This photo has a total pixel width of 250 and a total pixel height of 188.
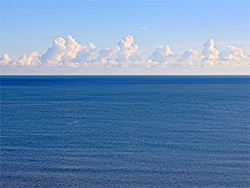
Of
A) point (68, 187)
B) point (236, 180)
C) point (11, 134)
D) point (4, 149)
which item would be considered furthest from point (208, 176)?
point (11, 134)

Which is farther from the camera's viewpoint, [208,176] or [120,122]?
[120,122]

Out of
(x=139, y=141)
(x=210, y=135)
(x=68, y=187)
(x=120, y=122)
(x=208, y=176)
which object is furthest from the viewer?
(x=120, y=122)

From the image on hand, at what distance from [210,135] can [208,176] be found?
18.3 meters

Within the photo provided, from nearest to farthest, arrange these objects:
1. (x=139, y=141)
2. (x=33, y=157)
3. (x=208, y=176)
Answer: (x=208, y=176), (x=33, y=157), (x=139, y=141)

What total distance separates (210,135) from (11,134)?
29103 millimetres

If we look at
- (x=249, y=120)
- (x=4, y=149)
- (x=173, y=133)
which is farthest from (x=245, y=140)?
(x=4, y=149)

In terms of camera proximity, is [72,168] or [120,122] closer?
[72,168]

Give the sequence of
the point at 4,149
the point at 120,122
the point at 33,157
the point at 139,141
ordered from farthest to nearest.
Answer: the point at 120,122, the point at 139,141, the point at 4,149, the point at 33,157

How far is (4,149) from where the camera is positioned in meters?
45.2

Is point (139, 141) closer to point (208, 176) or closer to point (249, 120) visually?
point (208, 176)

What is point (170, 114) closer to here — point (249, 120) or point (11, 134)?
point (249, 120)

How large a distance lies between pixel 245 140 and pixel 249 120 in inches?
756

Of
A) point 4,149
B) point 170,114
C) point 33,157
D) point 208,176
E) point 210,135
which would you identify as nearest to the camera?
point 208,176

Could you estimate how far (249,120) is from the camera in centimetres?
6819
